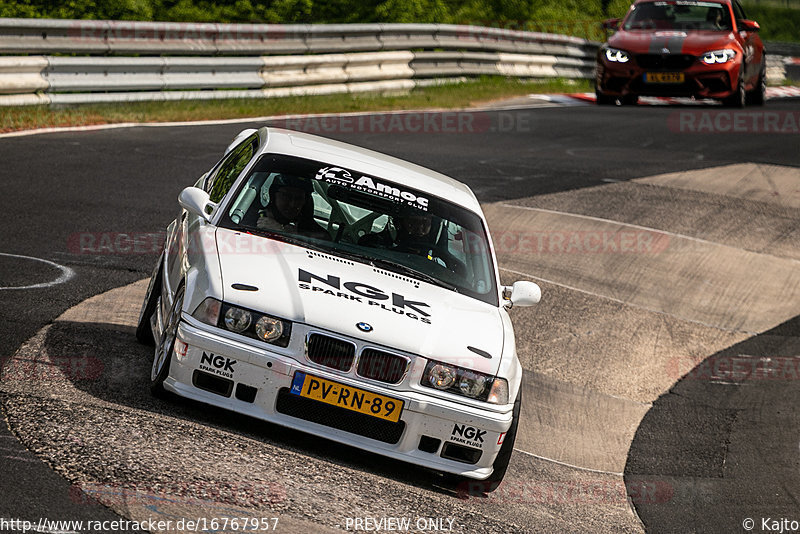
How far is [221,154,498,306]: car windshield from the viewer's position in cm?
642

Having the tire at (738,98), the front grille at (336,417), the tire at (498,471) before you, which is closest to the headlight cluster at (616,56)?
the tire at (738,98)

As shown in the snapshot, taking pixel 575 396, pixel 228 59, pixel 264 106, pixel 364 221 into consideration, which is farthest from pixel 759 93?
pixel 364 221

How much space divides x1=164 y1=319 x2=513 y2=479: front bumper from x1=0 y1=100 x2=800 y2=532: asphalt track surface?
19cm

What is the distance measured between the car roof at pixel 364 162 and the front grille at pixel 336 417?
1800 mm

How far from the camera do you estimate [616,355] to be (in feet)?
30.1

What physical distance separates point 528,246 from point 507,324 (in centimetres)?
505

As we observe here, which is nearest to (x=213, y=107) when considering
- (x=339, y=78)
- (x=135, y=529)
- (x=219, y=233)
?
(x=339, y=78)

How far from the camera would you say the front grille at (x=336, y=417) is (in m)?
5.54

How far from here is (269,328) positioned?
554 centimetres

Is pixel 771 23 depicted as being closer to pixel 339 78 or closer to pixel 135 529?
pixel 339 78

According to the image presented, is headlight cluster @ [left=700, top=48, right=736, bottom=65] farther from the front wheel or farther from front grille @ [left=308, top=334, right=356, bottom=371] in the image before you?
front grille @ [left=308, top=334, right=356, bottom=371]

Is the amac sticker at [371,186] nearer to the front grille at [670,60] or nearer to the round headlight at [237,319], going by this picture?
the round headlight at [237,319]

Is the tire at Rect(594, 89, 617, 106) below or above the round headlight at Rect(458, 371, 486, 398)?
below

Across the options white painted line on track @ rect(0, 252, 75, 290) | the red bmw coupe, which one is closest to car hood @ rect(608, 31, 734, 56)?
the red bmw coupe
